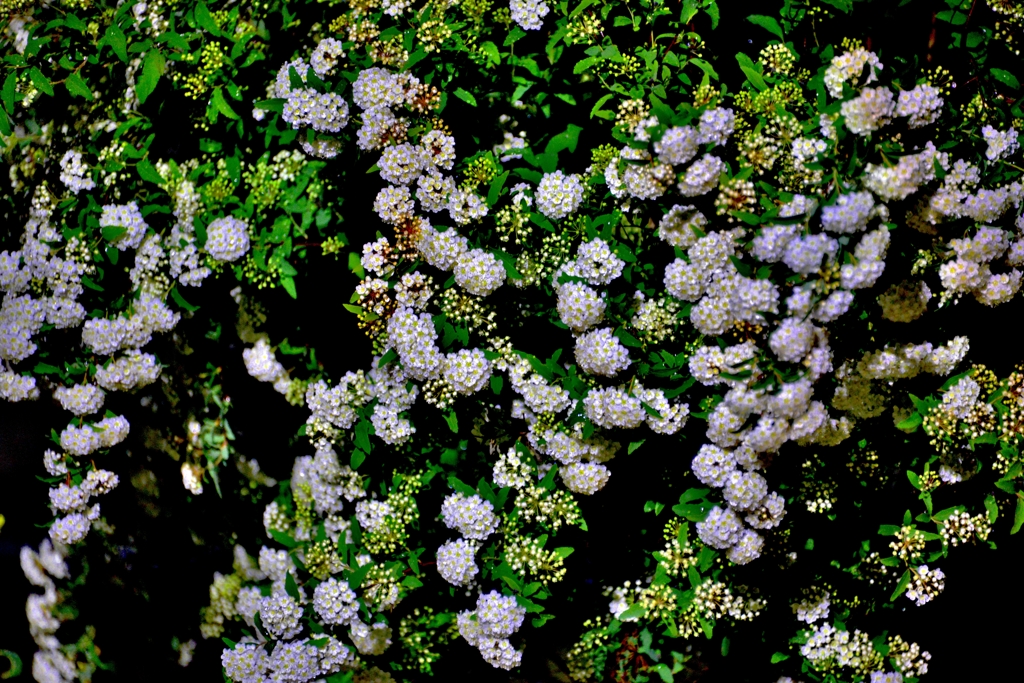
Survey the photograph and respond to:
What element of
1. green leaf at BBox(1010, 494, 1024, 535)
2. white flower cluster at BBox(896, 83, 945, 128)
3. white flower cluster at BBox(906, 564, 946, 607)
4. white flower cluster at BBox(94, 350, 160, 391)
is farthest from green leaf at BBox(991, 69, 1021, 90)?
white flower cluster at BBox(94, 350, 160, 391)

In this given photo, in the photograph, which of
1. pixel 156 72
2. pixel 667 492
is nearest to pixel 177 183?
pixel 156 72

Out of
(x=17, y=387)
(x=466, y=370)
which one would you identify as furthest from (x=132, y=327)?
(x=466, y=370)

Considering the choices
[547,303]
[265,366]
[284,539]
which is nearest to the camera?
[547,303]

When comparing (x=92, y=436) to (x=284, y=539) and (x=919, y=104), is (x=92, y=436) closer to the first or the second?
(x=284, y=539)

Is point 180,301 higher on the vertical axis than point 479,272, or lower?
lower

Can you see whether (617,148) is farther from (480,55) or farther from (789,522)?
(789,522)

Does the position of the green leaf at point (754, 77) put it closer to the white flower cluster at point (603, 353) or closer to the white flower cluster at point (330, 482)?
the white flower cluster at point (603, 353)

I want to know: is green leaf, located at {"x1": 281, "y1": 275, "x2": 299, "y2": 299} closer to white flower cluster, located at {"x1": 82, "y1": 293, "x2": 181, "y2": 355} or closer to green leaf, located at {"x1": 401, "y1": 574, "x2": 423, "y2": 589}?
white flower cluster, located at {"x1": 82, "y1": 293, "x2": 181, "y2": 355}
